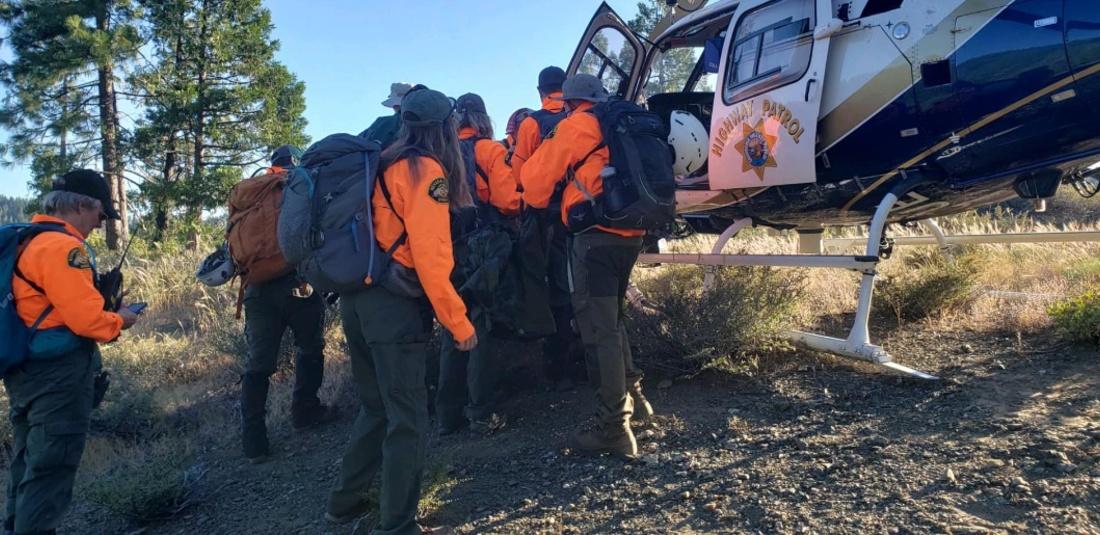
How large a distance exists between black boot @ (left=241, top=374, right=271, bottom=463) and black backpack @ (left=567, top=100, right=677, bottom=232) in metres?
2.48

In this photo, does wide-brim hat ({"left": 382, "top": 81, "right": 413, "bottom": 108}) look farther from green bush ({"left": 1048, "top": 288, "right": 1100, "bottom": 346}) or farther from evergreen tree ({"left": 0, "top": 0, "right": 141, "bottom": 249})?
evergreen tree ({"left": 0, "top": 0, "right": 141, "bottom": 249})

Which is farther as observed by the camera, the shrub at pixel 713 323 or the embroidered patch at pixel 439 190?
the shrub at pixel 713 323

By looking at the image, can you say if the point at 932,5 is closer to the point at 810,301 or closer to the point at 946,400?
the point at 946,400

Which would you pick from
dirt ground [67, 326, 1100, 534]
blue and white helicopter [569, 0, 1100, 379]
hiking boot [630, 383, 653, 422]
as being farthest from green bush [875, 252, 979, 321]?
hiking boot [630, 383, 653, 422]

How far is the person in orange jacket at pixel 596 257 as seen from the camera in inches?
160

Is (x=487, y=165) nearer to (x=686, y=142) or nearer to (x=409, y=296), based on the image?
(x=686, y=142)

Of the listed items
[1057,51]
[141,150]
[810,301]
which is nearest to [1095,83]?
[1057,51]

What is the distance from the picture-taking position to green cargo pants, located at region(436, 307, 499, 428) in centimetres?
489

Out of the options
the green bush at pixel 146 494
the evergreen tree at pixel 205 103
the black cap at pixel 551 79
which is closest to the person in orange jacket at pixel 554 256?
the black cap at pixel 551 79

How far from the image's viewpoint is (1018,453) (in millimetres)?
3396

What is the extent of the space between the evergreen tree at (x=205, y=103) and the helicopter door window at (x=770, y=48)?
1720 centimetres

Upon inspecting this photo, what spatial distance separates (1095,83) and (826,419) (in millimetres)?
2290

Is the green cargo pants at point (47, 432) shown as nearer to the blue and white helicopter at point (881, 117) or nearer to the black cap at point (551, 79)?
the black cap at point (551, 79)

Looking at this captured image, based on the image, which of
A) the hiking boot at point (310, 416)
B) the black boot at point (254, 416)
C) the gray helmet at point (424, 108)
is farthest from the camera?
the hiking boot at point (310, 416)
